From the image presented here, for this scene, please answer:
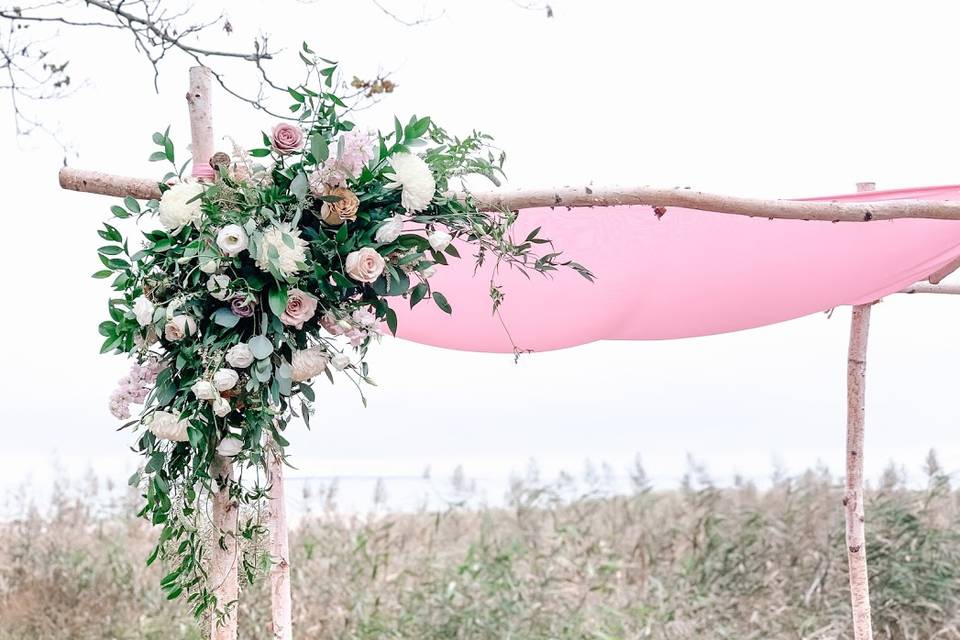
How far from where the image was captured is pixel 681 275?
9.39 feet

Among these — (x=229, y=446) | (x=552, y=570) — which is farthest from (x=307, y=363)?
(x=552, y=570)

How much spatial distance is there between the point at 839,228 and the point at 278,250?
169 cm

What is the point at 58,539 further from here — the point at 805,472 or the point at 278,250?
the point at 805,472

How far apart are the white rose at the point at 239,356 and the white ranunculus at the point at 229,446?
0.48 feet

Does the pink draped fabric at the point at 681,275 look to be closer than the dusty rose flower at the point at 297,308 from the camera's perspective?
No

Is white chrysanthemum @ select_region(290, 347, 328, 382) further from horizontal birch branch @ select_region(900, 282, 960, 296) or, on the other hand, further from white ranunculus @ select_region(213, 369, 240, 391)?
horizontal birch branch @ select_region(900, 282, 960, 296)

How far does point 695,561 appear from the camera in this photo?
178 inches

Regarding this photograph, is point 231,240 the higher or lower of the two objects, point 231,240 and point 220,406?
the higher

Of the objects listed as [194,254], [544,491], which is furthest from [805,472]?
[194,254]

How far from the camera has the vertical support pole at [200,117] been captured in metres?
2.19

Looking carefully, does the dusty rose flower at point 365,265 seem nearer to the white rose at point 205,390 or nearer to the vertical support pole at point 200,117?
the white rose at point 205,390

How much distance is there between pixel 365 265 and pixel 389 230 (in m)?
0.10

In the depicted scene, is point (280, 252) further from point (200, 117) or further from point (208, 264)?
point (200, 117)

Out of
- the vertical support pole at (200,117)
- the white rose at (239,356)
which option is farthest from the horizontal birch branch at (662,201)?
the white rose at (239,356)
